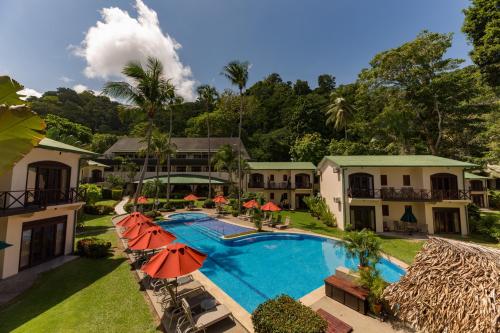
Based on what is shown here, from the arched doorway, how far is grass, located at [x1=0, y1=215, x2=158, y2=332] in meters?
20.4

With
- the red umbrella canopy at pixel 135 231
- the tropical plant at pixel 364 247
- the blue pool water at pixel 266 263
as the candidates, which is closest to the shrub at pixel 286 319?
the blue pool water at pixel 266 263

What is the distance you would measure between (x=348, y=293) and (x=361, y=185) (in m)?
15.9

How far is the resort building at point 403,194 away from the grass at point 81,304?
19788mm

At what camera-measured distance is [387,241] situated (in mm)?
18406

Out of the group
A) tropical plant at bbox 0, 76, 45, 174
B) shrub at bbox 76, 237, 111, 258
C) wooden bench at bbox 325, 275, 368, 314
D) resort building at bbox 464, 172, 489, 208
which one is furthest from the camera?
resort building at bbox 464, 172, 489, 208

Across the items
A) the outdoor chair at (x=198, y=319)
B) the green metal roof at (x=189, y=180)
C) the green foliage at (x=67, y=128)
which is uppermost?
the green foliage at (x=67, y=128)

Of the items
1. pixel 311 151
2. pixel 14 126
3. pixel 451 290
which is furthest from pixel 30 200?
pixel 311 151

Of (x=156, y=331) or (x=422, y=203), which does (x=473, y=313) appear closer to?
(x=156, y=331)

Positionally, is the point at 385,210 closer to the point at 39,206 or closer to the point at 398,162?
the point at 398,162

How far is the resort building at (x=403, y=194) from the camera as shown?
812 inches

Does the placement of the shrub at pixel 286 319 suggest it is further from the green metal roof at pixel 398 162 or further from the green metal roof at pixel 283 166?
the green metal roof at pixel 283 166

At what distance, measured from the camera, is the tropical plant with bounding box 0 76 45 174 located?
2.95 metres

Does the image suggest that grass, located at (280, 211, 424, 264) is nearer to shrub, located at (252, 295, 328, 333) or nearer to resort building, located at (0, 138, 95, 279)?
shrub, located at (252, 295, 328, 333)

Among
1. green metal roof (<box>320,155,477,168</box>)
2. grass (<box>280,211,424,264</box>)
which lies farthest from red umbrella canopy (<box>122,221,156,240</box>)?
green metal roof (<box>320,155,477,168</box>)
